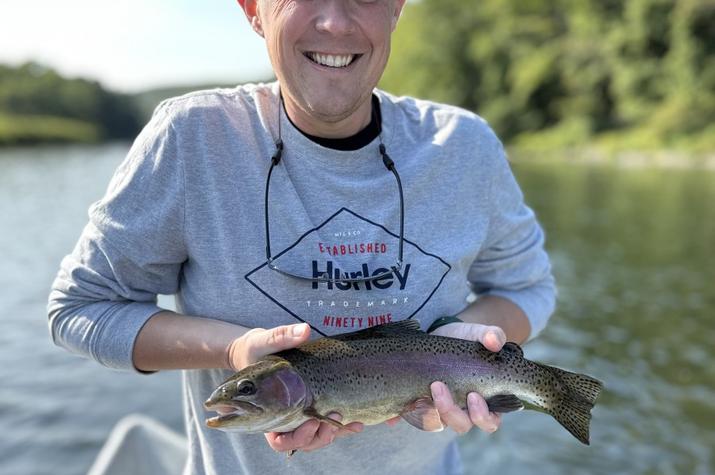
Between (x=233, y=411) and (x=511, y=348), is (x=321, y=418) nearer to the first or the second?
(x=233, y=411)

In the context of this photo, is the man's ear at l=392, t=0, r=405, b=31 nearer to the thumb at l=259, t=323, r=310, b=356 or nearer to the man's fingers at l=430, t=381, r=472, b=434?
the thumb at l=259, t=323, r=310, b=356

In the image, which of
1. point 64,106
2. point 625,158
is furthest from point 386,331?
point 64,106

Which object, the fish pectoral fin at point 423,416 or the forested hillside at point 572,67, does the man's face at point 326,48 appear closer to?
the fish pectoral fin at point 423,416

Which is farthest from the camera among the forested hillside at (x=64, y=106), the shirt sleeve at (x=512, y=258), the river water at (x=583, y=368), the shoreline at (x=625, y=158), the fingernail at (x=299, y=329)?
the forested hillside at (x=64, y=106)

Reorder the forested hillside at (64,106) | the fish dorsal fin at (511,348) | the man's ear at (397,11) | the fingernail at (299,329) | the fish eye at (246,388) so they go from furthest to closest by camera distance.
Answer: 1. the forested hillside at (64,106)
2. the fish dorsal fin at (511,348)
3. the man's ear at (397,11)
4. the fish eye at (246,388)
5. the fingernail at (299,329)

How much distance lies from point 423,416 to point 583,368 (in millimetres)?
8068

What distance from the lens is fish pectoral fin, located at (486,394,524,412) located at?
210cm

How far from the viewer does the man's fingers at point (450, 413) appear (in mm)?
1919

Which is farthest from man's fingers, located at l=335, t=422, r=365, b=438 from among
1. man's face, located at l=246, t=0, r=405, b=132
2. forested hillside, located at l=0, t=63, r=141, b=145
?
forested hillside, located at l=0, t=63, r=141, b=145

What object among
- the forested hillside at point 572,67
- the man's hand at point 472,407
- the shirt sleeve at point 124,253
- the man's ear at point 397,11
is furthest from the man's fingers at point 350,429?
the forested hillside at point 572,67

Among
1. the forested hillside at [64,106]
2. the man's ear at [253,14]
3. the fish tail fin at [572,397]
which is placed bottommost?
the forested hillside at [64,106]

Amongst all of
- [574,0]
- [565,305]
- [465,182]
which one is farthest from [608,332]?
[574,0]

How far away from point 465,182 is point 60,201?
93.0 ft

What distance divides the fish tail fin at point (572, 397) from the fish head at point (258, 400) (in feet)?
3.10
